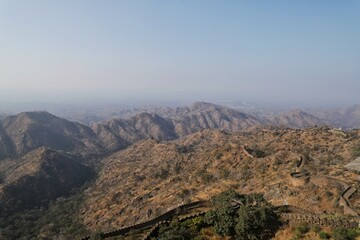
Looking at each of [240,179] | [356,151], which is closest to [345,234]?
[356,151]

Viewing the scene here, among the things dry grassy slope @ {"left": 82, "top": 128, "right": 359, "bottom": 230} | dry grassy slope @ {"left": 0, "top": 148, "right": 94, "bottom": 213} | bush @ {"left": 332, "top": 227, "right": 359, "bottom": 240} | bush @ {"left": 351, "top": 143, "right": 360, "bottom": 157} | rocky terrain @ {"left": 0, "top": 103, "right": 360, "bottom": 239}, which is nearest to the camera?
bush @ {"left": 332, "top": 227, "right": 359, "bottom": 240}

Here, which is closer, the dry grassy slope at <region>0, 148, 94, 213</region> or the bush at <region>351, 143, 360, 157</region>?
the bush at <region>351, 143, 360, 157</region>

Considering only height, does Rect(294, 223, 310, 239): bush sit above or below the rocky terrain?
above

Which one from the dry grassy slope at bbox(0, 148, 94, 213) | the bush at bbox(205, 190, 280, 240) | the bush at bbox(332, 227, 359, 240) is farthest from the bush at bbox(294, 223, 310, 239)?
the dry grassy slope at bbox(0, 148, 94, 213)

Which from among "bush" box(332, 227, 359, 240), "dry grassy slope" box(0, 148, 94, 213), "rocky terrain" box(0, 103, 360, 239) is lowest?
"dry grassy slope" box(0, 148, 94, 213)

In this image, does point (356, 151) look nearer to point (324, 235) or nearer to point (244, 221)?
point (324, 235)

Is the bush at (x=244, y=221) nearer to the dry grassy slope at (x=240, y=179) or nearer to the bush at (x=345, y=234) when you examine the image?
the bush at (x=345, y=234)

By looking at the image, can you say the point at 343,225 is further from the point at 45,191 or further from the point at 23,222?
the point at 45,191

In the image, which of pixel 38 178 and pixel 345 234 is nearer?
pixel 345 234

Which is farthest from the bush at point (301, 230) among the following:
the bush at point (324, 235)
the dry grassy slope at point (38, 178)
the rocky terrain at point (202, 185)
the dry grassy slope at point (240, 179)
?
the dry grassy slope at point (38, 178)

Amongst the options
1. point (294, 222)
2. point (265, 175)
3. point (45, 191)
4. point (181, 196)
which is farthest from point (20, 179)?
point (294, 222)

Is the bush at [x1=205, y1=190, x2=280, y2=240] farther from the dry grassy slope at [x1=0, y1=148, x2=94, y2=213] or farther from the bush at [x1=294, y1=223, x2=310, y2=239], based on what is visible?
the dry grassy slope at [x1=0, y1=148, x2=94, y2=213]
